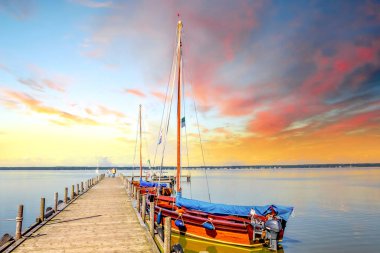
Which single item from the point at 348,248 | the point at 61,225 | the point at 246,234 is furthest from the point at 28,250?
the point at 348,248

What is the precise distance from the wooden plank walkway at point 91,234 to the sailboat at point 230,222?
3.47m

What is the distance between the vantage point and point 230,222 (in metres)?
16.9

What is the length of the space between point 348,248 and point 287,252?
221 inches

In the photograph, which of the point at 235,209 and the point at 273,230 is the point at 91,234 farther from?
the point at 273,230

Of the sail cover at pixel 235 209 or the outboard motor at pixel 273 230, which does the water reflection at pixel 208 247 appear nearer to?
the outboard motor at pixel 273 230

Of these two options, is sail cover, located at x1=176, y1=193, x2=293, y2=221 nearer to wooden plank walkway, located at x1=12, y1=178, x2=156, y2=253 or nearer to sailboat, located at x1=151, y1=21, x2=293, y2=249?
sailboat, located at x1=151, y1=21, x2=293, y2=249

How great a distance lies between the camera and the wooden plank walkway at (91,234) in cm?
1184

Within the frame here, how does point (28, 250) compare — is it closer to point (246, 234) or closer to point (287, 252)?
point (246, 234)

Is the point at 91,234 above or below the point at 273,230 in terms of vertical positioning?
above

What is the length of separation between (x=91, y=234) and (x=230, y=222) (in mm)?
8253

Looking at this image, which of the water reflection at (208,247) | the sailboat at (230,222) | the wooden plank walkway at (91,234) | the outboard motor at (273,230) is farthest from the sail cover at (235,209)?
the wooden plank walkway at (91,234)

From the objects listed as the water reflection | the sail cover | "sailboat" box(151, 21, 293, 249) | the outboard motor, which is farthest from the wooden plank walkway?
the outboard motor

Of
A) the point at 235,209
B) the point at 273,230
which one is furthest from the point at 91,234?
the point at 273,230

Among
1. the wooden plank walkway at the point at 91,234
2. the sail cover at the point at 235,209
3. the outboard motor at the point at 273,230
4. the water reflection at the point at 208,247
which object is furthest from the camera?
the sail cover at the point at 235,209
